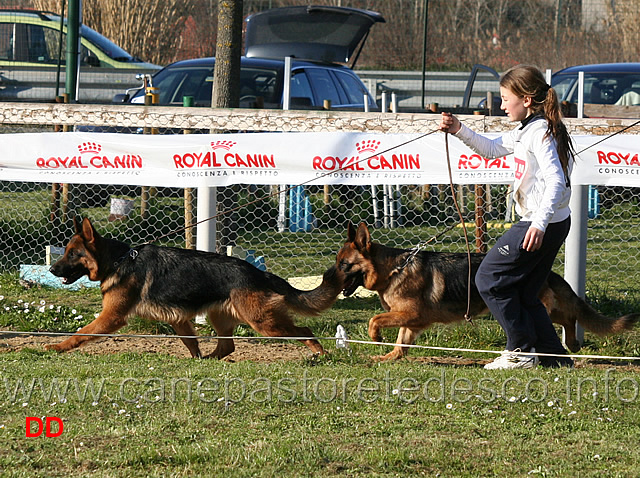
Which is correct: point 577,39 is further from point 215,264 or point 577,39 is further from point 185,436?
point 185,436

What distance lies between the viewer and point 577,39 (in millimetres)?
26656

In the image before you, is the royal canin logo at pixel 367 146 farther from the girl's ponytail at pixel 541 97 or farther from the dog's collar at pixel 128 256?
the dog's collar at pixel 128 256

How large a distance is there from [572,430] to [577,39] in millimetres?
24097

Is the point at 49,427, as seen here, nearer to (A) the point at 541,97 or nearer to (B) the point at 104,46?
(A) the point at 541,97

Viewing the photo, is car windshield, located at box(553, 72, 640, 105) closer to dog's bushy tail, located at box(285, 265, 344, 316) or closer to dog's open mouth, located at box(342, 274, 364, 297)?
dog's open mouth, located at box(342, 274, 364, 297)

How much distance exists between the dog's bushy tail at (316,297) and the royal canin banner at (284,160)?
32.4 inches

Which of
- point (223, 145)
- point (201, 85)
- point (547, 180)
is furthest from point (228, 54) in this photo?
point (201, 85)

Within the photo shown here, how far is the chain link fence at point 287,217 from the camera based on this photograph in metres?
7.25

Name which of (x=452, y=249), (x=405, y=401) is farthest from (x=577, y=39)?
(x=405, y=401)

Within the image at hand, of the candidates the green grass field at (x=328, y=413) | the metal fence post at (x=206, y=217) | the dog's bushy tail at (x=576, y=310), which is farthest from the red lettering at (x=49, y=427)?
the dog's bushy tail at (x=576, y=310)

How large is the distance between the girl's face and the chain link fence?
1451 mm

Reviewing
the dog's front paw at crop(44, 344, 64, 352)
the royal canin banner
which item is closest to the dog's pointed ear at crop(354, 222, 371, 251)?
the royal canin banner

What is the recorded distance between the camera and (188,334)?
6.48m

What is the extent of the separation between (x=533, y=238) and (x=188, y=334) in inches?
103
